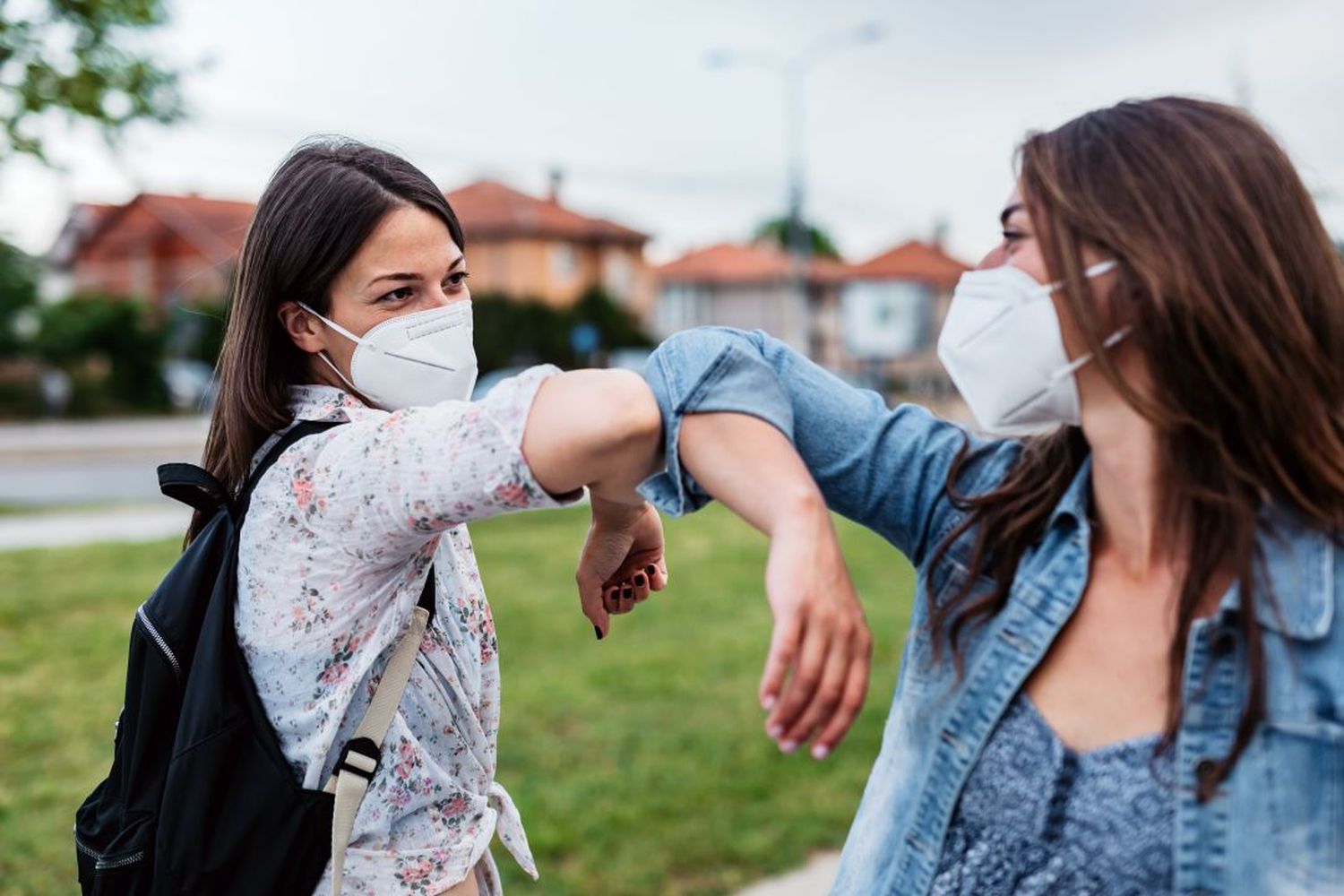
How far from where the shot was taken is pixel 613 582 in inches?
75.2

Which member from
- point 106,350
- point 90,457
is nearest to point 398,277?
point 90,457

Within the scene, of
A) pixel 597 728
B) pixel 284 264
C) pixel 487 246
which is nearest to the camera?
pixel 284 264

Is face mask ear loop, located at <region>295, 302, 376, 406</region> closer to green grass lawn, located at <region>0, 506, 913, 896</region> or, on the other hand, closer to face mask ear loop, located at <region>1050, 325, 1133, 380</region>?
face mask ear loop, located at <region>1050, 325, 1133, 380</region>

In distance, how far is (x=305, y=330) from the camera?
190cm

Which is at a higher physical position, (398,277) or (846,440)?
(398,277)

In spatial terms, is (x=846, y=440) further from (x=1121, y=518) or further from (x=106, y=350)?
(x=106, y=350)

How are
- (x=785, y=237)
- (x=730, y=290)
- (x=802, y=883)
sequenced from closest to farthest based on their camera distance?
1. (x=802, y=883)
2. (x=730, y=290)
3. (x=785, y=237)

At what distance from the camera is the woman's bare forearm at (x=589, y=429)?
52.6 inches

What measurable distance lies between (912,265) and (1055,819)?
226 ft

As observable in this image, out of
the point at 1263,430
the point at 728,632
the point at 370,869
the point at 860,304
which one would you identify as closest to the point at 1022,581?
the point at 1263,430

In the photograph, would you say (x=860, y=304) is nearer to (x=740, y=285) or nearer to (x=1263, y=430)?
(x=740, y=285)

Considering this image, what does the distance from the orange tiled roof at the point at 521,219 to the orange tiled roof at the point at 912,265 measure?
68.6ft

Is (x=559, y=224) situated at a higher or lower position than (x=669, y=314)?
higher

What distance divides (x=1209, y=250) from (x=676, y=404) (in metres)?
0.64
